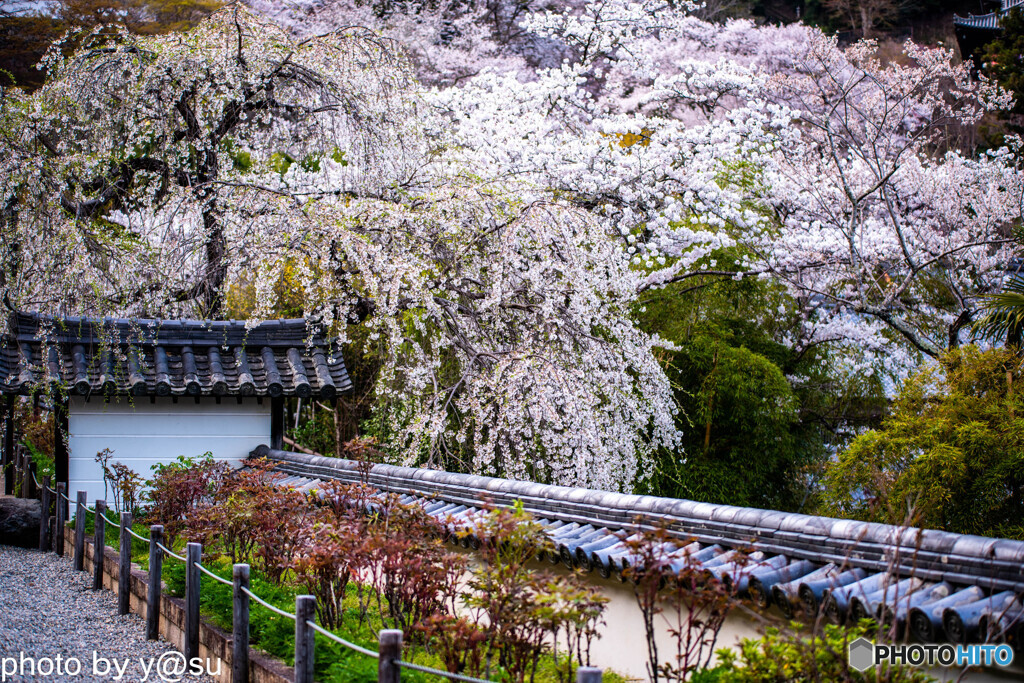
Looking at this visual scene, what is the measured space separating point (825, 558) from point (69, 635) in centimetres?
483

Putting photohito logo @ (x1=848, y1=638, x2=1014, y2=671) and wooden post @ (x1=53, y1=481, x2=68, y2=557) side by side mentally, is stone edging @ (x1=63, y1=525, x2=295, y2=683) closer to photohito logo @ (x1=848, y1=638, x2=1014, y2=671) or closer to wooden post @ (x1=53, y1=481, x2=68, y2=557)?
wooden post @ (x1=53, y1=481, x2=68, y2=557)

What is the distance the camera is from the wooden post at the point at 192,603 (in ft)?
15.5

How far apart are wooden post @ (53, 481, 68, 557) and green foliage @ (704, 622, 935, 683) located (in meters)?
7.14

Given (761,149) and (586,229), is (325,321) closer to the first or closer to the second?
(586,229)

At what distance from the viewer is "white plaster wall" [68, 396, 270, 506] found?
26.3 feet

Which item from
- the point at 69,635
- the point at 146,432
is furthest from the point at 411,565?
the point at 146,432

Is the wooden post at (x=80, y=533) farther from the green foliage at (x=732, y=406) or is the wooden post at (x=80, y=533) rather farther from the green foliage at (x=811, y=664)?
the green foliage at (x=811, y=664)

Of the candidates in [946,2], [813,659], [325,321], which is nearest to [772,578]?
[813,659]

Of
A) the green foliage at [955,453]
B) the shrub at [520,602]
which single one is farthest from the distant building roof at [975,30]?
the shrub at [520,602]

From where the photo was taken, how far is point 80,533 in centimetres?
718

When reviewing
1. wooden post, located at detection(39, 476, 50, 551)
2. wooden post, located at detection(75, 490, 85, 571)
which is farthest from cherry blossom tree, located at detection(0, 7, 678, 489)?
wooden post, located at detection(39, 476, 50, 551)

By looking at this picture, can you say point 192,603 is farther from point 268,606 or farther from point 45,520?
point 45,520

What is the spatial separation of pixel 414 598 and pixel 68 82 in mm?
6916

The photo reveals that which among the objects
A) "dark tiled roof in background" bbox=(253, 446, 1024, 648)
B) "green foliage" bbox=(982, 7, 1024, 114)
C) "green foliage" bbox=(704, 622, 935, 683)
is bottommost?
"green foliage" bbox=(704, 622, 935, 683)
